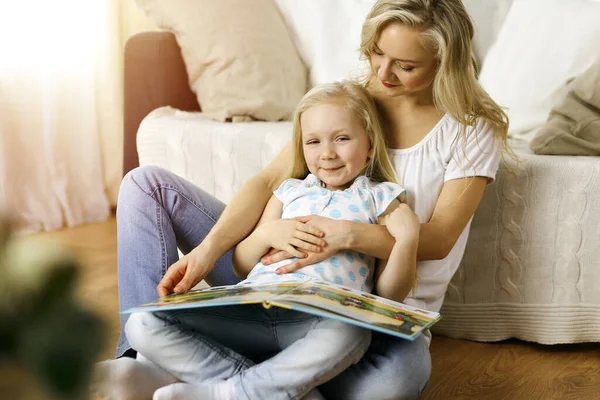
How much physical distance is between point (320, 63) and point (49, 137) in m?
1.05

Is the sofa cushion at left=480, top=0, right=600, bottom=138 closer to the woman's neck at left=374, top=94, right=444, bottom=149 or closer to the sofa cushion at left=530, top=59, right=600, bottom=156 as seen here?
the sofa cushion at left=530, top=59, right=600, bottom=156

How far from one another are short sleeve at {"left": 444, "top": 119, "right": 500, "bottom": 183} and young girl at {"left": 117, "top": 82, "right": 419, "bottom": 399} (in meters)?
0.11

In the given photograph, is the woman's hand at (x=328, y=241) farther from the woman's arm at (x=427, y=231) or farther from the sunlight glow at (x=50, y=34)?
the sunlight glow at (x=50, y=34)

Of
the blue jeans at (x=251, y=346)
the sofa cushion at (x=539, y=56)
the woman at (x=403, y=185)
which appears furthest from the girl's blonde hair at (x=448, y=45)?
the sofa cushion at (x=539, y=56)

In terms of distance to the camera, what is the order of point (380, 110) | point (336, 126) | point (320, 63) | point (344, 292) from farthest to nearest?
point (320, 63), point (380, 110), point (336, 126), point (344, 292)

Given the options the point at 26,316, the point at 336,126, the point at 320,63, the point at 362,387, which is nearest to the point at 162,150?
the point at 320,63

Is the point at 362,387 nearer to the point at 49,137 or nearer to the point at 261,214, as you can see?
the point at 261,214

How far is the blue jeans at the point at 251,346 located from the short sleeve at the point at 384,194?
224 mm

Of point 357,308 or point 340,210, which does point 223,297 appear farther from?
point 340,210

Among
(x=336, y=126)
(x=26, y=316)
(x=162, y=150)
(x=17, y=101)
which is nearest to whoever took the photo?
(x=26, y=316)

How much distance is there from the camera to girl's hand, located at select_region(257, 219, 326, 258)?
1119 millimetres

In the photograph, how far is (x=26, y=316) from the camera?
0.20m

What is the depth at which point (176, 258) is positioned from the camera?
1.26 metres

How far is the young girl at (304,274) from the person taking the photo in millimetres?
1008
